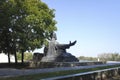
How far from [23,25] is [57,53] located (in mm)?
6261

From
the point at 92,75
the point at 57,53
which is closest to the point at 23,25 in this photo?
the point at 57,53

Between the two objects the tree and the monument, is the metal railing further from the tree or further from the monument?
the tree

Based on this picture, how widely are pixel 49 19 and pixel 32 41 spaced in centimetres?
499

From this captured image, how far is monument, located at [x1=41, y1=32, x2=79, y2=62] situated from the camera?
40.3 metres

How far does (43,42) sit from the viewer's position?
149 ft

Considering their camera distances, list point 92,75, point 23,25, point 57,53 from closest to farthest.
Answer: point 92,75
point 57,53
point 23,25

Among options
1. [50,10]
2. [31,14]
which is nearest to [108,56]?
[50,10]

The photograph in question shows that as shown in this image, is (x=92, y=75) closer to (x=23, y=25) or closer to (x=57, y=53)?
(x=57, y=53)

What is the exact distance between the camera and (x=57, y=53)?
134 feet

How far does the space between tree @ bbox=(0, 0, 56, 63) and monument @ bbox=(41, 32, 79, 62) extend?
2433 millimetres

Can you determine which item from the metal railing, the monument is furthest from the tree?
the metal railing

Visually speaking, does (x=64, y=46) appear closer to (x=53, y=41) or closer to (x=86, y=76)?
(x=53, y=41)

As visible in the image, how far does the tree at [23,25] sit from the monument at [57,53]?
243cm

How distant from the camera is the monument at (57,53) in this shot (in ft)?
132
